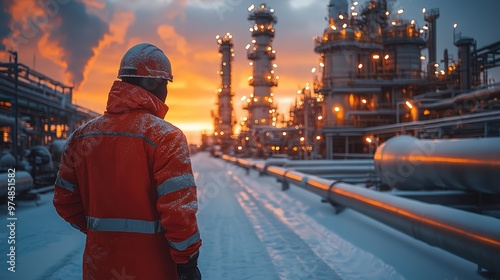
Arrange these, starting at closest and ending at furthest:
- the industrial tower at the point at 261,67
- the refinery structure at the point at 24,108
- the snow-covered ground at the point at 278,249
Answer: the snow-covered ground at the point at 278,249
the refinery structure at the point at 24,108
the industrial tower at the point at 261,67

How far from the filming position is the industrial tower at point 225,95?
6141 cm

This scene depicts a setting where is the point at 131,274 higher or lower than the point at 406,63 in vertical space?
lower

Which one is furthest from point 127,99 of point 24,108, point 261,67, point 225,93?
point 225,93

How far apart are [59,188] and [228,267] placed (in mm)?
2737

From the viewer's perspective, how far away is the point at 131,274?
2193 mm

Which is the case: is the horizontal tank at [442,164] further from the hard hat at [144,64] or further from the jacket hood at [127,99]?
the jacket hood at [127,99]

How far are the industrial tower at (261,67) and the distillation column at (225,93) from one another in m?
9.96

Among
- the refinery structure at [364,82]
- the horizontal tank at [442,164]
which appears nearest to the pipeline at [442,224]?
the horizontal tank at [442,164]

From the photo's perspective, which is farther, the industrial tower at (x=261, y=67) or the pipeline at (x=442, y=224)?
the industrial tower at (x=261, y=67)

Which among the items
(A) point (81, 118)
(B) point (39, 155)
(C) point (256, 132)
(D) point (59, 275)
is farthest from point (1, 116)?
(C) point (256, 132)

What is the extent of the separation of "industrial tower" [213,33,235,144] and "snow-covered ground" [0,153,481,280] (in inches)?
2090

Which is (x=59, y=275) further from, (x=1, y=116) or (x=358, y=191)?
(x=1, y=116)

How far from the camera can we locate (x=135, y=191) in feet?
7.21

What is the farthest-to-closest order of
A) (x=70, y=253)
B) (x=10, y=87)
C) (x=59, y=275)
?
(x=10, y=87), (x=70, y=253), (x=59, y=275)
